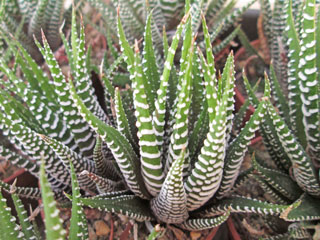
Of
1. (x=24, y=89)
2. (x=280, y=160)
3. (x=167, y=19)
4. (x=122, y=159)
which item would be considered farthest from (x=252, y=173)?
(x=167, y=19)

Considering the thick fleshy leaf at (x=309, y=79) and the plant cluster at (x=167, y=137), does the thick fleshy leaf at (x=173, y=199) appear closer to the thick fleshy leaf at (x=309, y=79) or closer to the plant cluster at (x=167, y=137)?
the plant cluster at (x=167, y=137)

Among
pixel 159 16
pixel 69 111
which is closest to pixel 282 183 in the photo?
pixel 69 111

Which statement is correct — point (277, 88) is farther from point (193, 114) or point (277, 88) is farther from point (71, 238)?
point (71, 238)

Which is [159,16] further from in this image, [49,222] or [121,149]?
[49,222]

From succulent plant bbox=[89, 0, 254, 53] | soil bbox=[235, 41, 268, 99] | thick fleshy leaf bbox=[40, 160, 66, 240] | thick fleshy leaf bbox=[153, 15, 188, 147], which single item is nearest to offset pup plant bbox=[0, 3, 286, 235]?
thick fleshy leaf bbox=[153, 15, 188, 147]

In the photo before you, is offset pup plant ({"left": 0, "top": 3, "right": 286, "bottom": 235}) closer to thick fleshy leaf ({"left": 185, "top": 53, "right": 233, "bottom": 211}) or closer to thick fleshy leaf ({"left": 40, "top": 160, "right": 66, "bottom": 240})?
thick fleshy leaf ({"left": 185, "top": 53, "right": 233, "bottom": 211})
